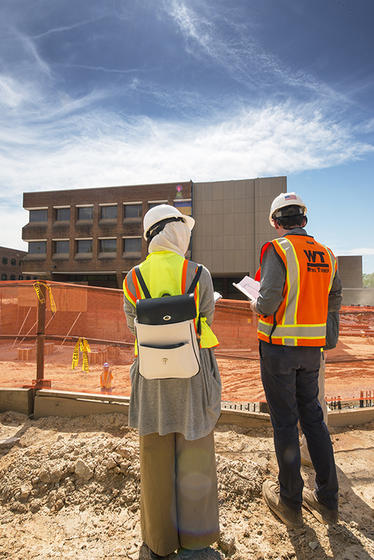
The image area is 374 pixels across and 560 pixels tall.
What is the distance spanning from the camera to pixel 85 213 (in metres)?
31.6

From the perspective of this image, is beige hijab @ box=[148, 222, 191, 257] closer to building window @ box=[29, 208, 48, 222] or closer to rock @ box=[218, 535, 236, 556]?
rock @ box=[218, 535, 236, 556]

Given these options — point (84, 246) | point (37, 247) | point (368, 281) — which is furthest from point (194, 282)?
point (368, 281)

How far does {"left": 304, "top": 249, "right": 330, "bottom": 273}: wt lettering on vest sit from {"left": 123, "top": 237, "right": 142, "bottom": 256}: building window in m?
28.5

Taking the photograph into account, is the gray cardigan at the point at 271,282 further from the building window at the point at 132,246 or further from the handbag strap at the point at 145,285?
the building window at the point at 132,246

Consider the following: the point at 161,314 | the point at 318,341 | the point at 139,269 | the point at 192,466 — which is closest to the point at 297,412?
the point at 318,341

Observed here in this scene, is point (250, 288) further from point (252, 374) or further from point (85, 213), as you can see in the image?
point (85, 213)

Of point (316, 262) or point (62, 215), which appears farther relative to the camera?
point (62, 215)

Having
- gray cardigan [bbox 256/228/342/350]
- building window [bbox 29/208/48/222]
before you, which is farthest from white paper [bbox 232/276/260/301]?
building window [bbox 29/208/48/222]

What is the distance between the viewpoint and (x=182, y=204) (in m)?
29.9

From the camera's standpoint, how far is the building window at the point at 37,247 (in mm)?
32056

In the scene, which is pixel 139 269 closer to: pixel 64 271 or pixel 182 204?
pixel 182 204

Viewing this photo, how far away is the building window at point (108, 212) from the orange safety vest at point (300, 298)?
30225 millimetres

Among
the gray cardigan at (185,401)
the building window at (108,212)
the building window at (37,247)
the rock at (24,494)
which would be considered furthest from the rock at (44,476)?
the building window at (37,247)

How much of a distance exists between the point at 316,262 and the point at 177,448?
1.45m
